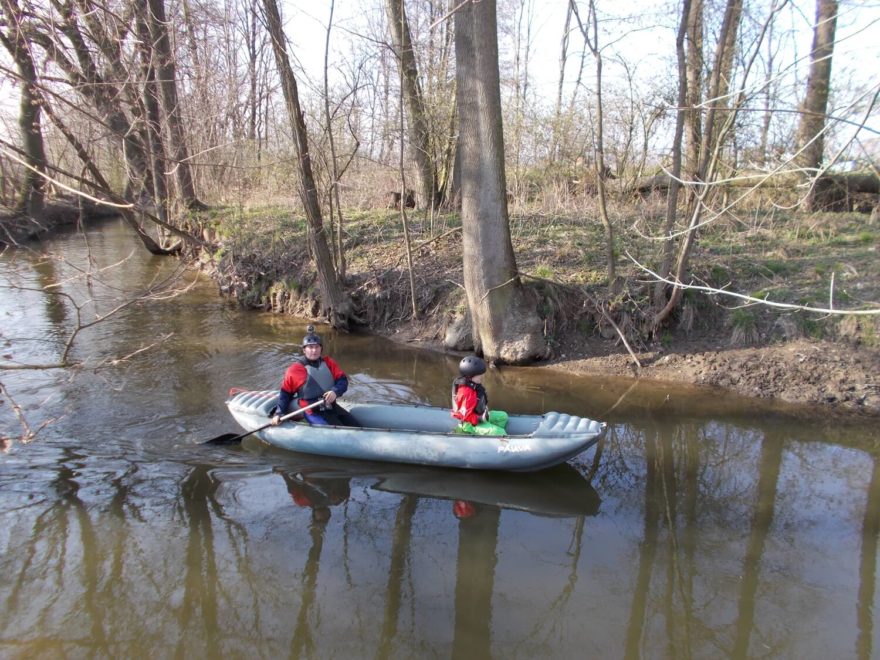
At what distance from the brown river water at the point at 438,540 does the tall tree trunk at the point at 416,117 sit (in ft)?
19.5

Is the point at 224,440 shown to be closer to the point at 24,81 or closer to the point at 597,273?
the point at 24,81

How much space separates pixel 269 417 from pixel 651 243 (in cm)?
637

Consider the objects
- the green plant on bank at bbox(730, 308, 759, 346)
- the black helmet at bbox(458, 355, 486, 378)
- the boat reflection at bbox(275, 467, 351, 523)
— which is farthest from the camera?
the green plant on bank at bbox(730, 308, 759, 346)

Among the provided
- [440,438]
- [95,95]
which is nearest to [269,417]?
[440,438]

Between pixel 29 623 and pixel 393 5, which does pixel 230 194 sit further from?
pixel 29 623

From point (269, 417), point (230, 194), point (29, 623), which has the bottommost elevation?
point (29, 623)

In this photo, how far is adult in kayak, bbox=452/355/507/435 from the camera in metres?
5.26

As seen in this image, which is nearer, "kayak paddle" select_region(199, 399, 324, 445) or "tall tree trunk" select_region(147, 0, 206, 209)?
"kayak paddle" select_region(199, 399, 324, 445)

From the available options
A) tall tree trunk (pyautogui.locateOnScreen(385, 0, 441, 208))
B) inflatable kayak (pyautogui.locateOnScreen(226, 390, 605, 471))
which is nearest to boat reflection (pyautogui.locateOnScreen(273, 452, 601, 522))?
inflatable kayak (pyautogui.locateOnScreen(226, 390, 605, 471))

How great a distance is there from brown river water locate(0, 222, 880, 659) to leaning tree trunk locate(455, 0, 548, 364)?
1.26m

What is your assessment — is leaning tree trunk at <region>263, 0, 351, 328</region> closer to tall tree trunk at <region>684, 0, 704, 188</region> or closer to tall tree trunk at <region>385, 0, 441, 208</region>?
tall tree trunk at <region>385, 0, 441, 208</region>

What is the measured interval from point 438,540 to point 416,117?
8.43 metres

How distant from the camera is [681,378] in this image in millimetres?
7316

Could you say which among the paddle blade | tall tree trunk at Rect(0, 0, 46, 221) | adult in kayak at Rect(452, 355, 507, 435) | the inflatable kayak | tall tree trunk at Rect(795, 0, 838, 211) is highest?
tall tree trunk at Rect(795, 0, 838, 211)
